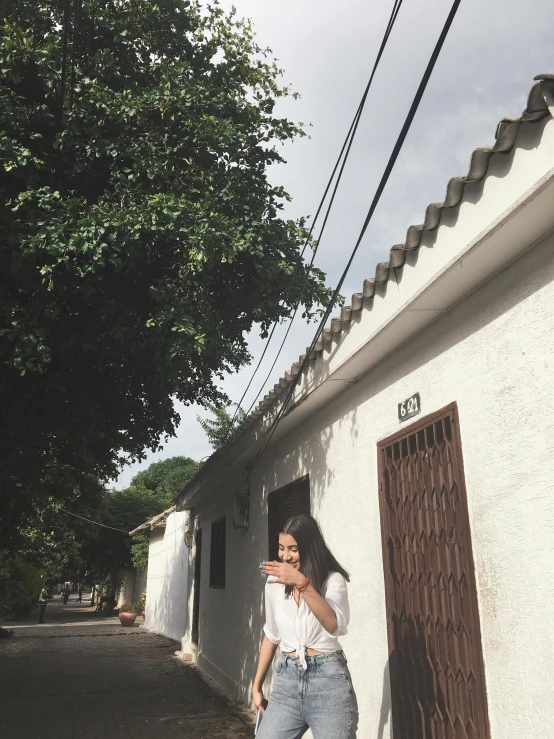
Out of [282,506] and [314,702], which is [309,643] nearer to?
[314,702]

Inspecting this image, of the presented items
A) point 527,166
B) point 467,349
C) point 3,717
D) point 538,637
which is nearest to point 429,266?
point 467,349

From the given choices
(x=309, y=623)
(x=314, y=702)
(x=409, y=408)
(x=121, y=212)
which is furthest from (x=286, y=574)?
(x=121, y=212)

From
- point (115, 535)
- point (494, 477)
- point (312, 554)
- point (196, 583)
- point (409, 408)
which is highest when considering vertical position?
point (115, 535)

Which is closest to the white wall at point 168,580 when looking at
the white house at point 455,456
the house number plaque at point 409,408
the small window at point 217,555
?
the small window at point 217,555

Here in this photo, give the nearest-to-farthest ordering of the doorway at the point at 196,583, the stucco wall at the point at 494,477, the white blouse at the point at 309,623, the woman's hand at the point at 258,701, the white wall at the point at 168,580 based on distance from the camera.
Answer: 1. the stucco wall at the point at 494,477
2. the white blouse at the point at 309,623
3. the woman's hand at the point at 258,701
4. the doorway at the point at 196,583
5. the white wall at the point at 168,580

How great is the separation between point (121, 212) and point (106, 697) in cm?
659

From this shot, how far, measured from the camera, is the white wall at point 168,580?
1602 cm

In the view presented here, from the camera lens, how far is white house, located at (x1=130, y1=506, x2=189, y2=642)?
52.6 feet

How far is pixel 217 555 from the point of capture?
10945mm

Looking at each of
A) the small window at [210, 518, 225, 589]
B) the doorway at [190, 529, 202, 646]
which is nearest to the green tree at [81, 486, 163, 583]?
the doorway at [190, 529, 202, 646]

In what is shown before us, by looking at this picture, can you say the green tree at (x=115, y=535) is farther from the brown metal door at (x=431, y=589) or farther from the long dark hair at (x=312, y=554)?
the long dark hair at (x=312, y=554)

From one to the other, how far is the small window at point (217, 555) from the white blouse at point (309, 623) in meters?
7.29

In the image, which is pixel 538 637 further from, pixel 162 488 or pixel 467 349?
pixel 162 488

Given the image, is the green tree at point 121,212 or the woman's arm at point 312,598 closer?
the woman's arm at point 312,598
